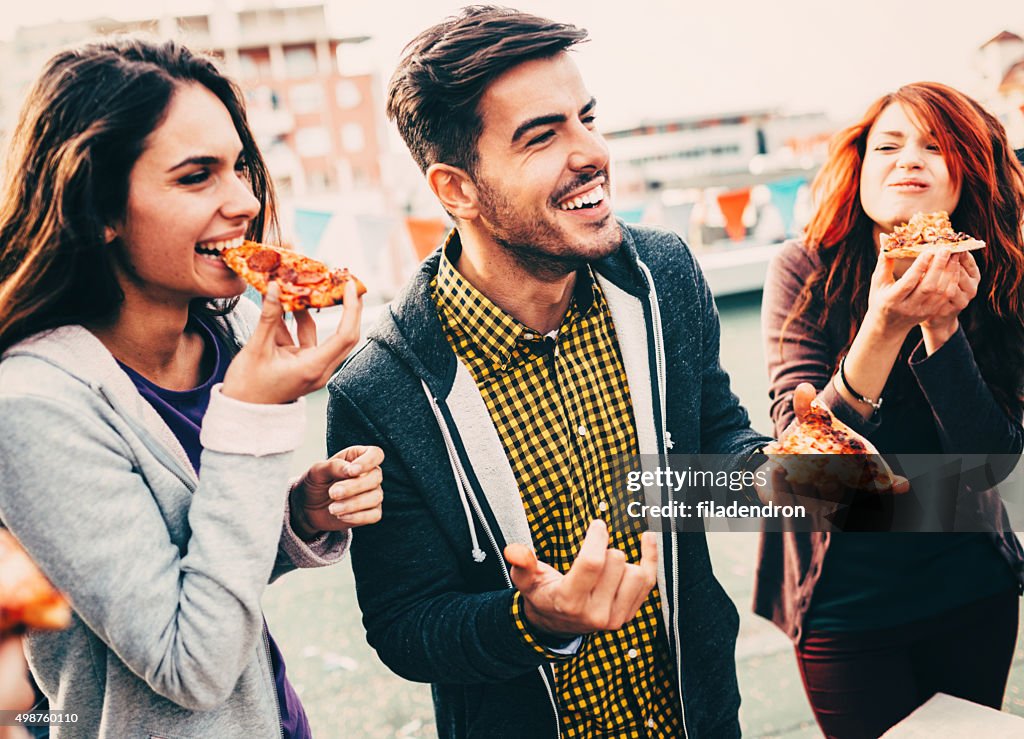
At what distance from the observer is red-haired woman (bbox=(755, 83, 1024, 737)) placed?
2051 mm

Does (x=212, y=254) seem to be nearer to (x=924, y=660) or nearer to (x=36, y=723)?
(x=36, y=723)

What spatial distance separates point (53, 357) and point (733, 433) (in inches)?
64.3

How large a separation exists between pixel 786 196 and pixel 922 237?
5866mm

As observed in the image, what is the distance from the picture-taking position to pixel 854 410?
1.89 m

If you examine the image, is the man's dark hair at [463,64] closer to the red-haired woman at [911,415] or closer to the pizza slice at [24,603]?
the red-haired woman at [911,415]

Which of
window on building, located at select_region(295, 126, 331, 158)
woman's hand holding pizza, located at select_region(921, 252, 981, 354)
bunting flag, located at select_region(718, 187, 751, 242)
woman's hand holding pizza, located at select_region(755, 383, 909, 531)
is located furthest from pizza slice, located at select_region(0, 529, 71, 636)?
window on building, located at select_region(295, 126, 331, 158)

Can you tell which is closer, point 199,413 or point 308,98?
point 199,413

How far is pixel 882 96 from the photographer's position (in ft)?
7.14

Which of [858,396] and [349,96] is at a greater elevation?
[349,96]

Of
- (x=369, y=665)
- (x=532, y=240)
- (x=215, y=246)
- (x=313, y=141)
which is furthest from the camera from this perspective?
(x=313, y=141)

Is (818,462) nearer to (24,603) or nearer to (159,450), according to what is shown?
(159,450)

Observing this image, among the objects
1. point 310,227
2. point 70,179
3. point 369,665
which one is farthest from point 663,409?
point 310,227

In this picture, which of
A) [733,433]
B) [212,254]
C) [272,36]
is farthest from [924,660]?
[272,36]

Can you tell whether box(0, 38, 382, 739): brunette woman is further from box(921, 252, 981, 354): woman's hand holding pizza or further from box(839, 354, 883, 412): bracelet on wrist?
box(921, 252, 981, 354): woman's hand holding pizza
